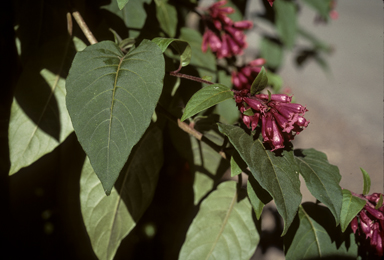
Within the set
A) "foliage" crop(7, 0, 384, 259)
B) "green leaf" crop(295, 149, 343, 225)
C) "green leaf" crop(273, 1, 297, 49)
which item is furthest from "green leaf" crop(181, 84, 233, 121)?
"green leaf" crop(273, 1, 297, 49)

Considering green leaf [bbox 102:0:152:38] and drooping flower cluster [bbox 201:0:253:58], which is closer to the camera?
green leaf [bbox 102:0:152:38]

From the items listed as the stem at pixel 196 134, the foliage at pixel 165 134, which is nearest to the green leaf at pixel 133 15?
the foliage at pixel 165 134

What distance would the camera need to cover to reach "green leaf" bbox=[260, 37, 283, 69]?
6.11 feet

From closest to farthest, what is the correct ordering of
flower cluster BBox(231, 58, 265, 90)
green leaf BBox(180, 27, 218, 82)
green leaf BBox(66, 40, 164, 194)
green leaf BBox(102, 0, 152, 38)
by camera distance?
green leaf BBox(66, 40, 164, 194) → green leaf BBox(102, 0, 152, 38) → green leaf BBox(180, 27, 218, 82) → flower cluster BBox(231, 58, 265, 90)

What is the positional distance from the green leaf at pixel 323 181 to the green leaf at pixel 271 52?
3.95 feet

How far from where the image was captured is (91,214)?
2.56 feet

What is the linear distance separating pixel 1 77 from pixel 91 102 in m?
0.56

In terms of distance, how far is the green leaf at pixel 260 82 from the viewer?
0.61 m

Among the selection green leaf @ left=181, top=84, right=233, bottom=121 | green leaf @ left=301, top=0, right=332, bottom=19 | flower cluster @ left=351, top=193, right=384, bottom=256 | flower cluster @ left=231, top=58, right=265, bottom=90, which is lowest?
flower cluster @ left=351, top=193, right=384, bottom=256

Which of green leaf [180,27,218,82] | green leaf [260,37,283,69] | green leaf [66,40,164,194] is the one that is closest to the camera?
green leaf [66,40,164,194]

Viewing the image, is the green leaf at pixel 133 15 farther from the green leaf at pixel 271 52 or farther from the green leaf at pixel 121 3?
the green leaf at pixel 271 52

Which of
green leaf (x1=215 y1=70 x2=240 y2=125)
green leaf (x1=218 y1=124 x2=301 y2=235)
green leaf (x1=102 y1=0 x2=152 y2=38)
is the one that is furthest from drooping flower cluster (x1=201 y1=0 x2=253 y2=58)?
green leaf (x1=218 y1=124 x2=301 y2=235)

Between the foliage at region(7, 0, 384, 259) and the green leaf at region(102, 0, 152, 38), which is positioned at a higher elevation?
the green leaf at region(102, 0, 152, 38)

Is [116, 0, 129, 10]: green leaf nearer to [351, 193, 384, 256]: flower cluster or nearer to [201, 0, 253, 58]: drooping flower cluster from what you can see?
[201, 0, 253, 58]: drooping flower cluster
